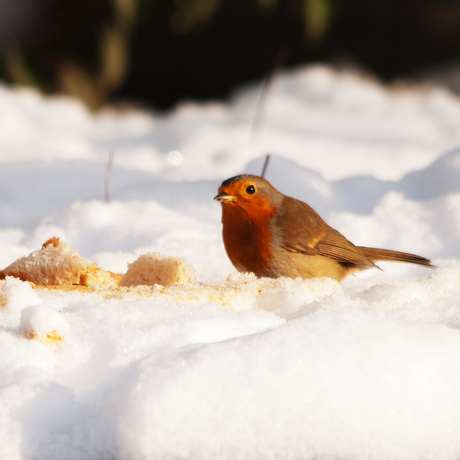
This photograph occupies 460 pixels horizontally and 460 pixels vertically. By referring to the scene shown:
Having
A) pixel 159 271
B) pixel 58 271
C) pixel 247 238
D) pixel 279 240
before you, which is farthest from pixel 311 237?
pixel 58 271

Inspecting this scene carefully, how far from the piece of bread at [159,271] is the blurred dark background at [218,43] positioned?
4.54m

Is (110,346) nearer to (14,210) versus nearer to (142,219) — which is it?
(142,219)

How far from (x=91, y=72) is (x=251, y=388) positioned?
5668 mm

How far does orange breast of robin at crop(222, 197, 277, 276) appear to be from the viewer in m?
2.26

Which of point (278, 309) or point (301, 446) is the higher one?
point (278, 309)

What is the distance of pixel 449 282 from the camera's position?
181 cm

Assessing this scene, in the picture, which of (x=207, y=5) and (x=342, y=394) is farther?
(x=207, y=5)

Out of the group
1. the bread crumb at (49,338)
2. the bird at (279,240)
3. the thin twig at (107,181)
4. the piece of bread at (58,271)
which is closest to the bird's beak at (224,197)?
the bird at (279,240)

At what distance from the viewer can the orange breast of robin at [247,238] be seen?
2262 millimetres

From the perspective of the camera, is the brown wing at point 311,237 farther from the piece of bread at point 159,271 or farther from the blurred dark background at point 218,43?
the blurred dark background at point 218,43

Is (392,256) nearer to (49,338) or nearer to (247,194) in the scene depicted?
(247,194)

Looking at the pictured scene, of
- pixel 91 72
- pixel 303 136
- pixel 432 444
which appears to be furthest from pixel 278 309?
pixel 91 72

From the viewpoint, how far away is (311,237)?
240cm

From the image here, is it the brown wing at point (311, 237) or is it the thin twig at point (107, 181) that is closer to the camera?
the brown wing at point (311, 237)
